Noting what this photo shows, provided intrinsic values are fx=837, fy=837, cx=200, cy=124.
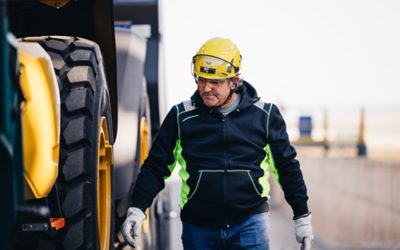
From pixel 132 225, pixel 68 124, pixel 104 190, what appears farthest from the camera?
pixel 104 190

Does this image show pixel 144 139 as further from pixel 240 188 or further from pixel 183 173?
pixel 240 188

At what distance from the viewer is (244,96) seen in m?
4.44

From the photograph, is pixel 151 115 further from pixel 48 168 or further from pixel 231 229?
pixel 48 168

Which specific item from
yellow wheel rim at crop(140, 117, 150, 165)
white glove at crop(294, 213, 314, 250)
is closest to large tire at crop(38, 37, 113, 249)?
white glove at crop(294, 213, 314, 250)

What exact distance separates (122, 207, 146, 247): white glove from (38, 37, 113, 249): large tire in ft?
1.21

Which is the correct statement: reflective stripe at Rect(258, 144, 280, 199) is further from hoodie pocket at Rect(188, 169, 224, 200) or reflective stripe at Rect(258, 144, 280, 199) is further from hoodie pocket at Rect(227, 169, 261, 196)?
hoodie pocket at Rect(188, 169, 224, 200)

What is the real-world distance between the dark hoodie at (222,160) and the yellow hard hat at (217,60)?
15 centimetres

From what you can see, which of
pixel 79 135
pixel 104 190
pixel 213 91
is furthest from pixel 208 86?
pixel 79 135

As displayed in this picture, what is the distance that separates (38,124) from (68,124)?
575 mm

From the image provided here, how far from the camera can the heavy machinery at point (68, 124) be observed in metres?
3.13

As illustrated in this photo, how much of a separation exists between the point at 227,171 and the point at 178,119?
39cm

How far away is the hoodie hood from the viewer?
4414 millimetres

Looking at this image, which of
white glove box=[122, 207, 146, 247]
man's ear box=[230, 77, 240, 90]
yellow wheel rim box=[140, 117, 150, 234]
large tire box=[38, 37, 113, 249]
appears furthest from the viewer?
yellow wheel rim box=[140, 117, 150, 234]

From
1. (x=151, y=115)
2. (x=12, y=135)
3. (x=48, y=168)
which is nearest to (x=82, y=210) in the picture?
(x=48, y=168)
